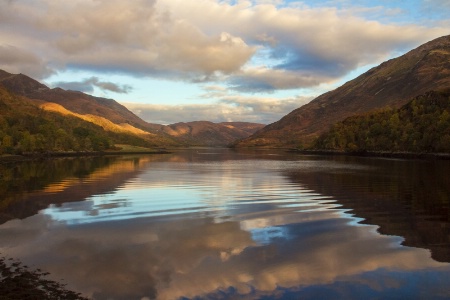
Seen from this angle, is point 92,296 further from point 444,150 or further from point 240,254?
point 444,150

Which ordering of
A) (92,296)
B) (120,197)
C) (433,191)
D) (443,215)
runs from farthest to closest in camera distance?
(433,191), (120,197), (443,215), (92,296)

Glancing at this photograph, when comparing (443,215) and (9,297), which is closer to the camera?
(9,297)

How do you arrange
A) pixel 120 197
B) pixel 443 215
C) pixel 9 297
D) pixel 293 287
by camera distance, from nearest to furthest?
pixel 9 297 → pixel 293 287 → pixel 443 215 → pixel 120 197

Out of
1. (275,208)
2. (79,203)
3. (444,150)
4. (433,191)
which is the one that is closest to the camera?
(275,208)

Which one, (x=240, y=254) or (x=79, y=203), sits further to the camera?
(x=79, y=203)

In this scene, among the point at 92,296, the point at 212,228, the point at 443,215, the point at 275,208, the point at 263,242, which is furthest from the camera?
the point at 275,208

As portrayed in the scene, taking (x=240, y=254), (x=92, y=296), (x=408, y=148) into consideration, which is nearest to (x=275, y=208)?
(x=240, y=254)

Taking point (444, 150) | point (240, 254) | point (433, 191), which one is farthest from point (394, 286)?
point (444, 150)

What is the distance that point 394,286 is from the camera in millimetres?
16312

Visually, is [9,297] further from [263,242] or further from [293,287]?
[263,242]

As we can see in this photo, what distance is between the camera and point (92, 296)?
15.2 metres

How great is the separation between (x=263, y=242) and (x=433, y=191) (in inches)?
1361

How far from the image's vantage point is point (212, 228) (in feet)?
91.8

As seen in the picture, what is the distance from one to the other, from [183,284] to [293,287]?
197 inches
